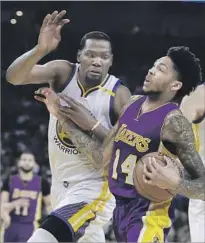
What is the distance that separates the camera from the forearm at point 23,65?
3578 mm

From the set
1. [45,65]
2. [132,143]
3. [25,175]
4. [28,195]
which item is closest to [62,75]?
[45,65]

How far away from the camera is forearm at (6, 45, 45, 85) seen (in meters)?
3.58

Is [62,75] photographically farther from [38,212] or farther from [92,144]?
[38,212]

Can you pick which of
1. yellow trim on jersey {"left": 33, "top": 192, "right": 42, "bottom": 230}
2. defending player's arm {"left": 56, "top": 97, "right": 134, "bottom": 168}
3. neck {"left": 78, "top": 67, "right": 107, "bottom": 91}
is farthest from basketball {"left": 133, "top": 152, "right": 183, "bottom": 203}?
yellow trim on jersey {"left": 33, "top": 192, "right": 42, "bottom": 230}

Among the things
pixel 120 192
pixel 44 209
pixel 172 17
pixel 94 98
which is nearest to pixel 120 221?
pixel 120 192

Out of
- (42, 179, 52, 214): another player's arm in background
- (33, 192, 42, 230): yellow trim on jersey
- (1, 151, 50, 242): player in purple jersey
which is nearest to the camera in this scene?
(42, 179, 52, 214): another player's arm in background

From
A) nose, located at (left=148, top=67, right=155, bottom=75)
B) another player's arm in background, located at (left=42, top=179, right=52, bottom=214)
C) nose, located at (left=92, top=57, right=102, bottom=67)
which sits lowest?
another player's arm in background, located at (left=42, top=179, right=52, bottom=214)

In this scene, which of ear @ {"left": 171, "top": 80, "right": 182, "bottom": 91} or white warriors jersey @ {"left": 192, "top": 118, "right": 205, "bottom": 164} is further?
white warriors jersey @ {"left": 192, "top": 118, "right": 205, "bottom": 164}

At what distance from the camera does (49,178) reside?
4.84m

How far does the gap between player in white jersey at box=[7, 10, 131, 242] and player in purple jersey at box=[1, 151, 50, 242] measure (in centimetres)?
120

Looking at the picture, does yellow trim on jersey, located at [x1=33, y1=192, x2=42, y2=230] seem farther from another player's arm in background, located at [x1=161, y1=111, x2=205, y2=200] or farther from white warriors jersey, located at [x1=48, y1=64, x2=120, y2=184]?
another player's arm in background, located at [x1=161, y1=111, x2=205, y2=200]

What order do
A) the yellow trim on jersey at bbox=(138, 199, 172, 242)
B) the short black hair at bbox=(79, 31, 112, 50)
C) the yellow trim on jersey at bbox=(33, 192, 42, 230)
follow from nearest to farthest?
the yellow trim on jersey at bbox=(138, 199, 172, 242) → the short black hair at bbox=(79, 31, 112, 50) → the yellow trim on jersey at bbox=(33, 192, 42, 230)

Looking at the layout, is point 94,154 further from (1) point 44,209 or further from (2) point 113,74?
(1) point 44,209

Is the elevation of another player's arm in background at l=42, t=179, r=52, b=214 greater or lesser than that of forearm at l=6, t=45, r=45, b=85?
lesser
